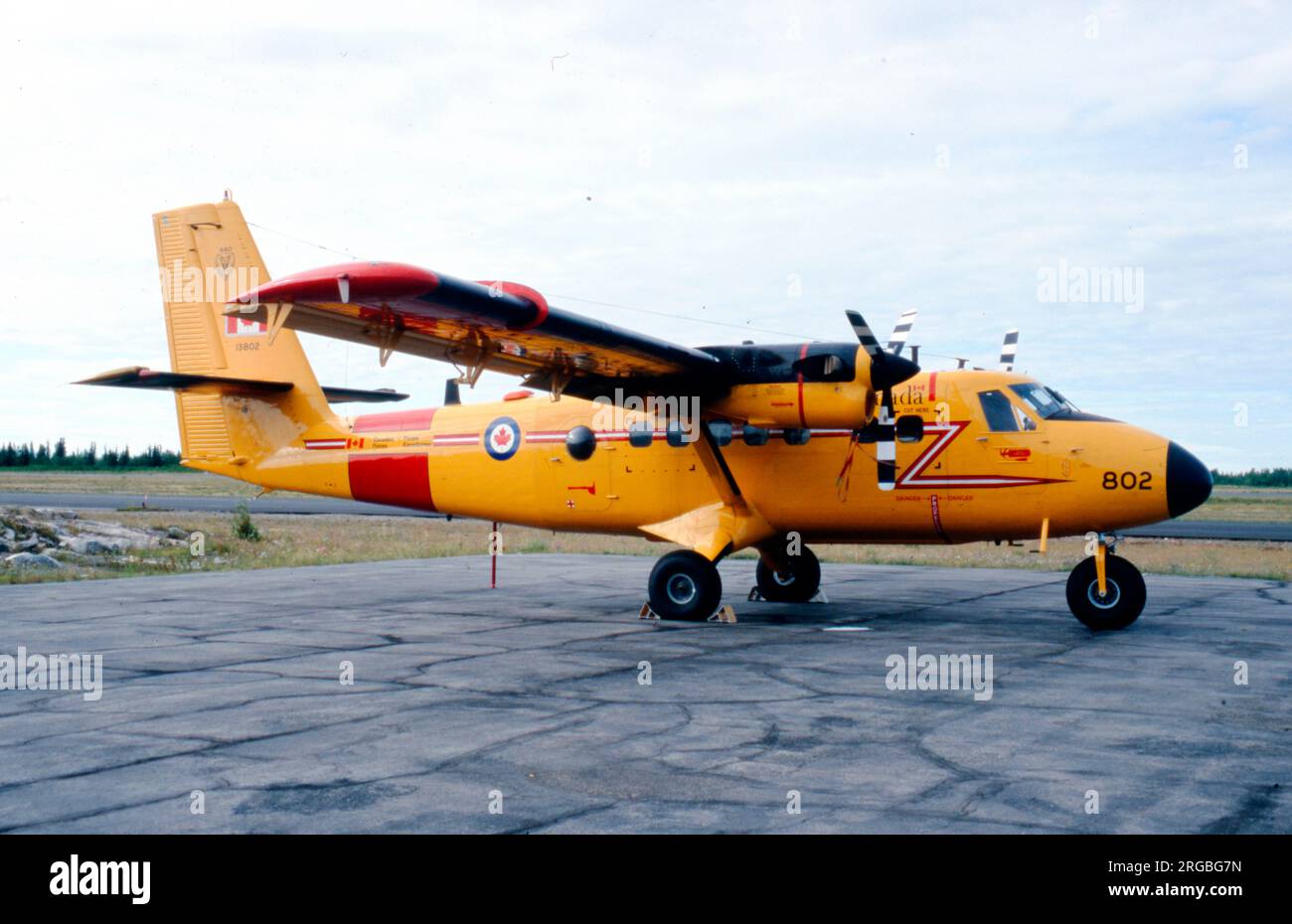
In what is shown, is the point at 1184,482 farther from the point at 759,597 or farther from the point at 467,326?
the point at 467,326

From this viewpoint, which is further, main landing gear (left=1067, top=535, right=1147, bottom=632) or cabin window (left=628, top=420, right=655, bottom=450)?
cabin window (left=628, top=420, right=655, bottom=450)

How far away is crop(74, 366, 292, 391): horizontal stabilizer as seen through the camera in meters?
14.2

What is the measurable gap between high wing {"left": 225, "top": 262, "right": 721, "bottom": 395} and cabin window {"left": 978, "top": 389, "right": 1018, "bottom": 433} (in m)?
3.58

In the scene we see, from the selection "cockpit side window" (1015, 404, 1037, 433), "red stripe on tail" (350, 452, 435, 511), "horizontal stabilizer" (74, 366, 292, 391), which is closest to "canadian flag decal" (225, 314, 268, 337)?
"horizontal stabilizer" (74, 366, 292, 391)

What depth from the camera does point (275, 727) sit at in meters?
8.01

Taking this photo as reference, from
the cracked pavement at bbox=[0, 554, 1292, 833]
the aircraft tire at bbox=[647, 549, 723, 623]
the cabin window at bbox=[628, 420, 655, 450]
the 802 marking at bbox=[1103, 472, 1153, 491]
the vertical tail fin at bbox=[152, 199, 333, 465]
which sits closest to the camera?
the cracked pavement at bbox=[0, 554, 1292, 833]

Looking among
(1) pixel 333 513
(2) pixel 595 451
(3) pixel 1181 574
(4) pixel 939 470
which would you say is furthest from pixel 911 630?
(1) pixel 333 513

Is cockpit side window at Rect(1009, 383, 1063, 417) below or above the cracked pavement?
above

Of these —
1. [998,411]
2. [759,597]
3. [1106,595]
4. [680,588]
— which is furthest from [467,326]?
[1106,595]

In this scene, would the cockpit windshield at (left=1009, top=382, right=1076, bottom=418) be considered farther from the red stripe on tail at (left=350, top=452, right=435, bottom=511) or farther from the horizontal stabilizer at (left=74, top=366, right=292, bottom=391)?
the horizontal stabilizer at (left=74, top=366, right=292, bottom=391)

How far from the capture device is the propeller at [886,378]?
13.6 metres

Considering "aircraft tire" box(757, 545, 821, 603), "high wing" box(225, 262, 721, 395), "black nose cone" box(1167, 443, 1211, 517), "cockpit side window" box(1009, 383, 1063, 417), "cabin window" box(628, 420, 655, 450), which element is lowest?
"aircraft tire" box(757, 545, 821, 603)

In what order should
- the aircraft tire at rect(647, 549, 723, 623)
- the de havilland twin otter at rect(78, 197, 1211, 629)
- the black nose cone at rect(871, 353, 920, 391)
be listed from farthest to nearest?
the aircraft tire at rect(647, 549, 723, 623)
the black nose cone at rect(871, 353, 920, 391)
the de havilland twin otter at rect(78, 197, 1211, 629)
